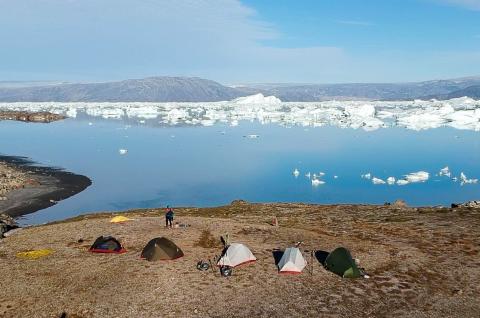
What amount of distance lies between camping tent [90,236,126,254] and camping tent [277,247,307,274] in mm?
9805

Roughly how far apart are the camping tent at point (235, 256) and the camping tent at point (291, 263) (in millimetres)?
1837

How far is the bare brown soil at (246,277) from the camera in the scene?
20.7m

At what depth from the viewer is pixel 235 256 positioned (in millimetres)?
25297

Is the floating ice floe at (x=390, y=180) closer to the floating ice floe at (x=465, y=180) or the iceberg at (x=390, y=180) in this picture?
the iceberg at (x=390, y=180)

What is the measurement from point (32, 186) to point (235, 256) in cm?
4974

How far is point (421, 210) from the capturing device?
42.7 meters

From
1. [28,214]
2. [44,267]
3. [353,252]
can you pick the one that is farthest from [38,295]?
[28,214]

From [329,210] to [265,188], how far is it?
76.1ft

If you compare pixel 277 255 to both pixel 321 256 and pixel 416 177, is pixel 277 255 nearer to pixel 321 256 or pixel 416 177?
pixel 321 256

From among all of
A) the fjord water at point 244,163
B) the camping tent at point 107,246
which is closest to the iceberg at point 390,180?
the fjord water at point 244,163

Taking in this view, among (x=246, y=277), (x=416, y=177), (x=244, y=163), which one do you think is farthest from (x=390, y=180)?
(x=246, y=277)

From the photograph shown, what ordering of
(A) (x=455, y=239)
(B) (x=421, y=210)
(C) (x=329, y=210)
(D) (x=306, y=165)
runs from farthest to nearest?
(D) (x=306, y=165) < (C) (x=329, y=210) < (B) (x=421, y=210) < (A) (x=455, y=239)

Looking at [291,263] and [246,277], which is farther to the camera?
[291,263]

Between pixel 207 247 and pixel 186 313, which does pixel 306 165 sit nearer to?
pixel 207 247
